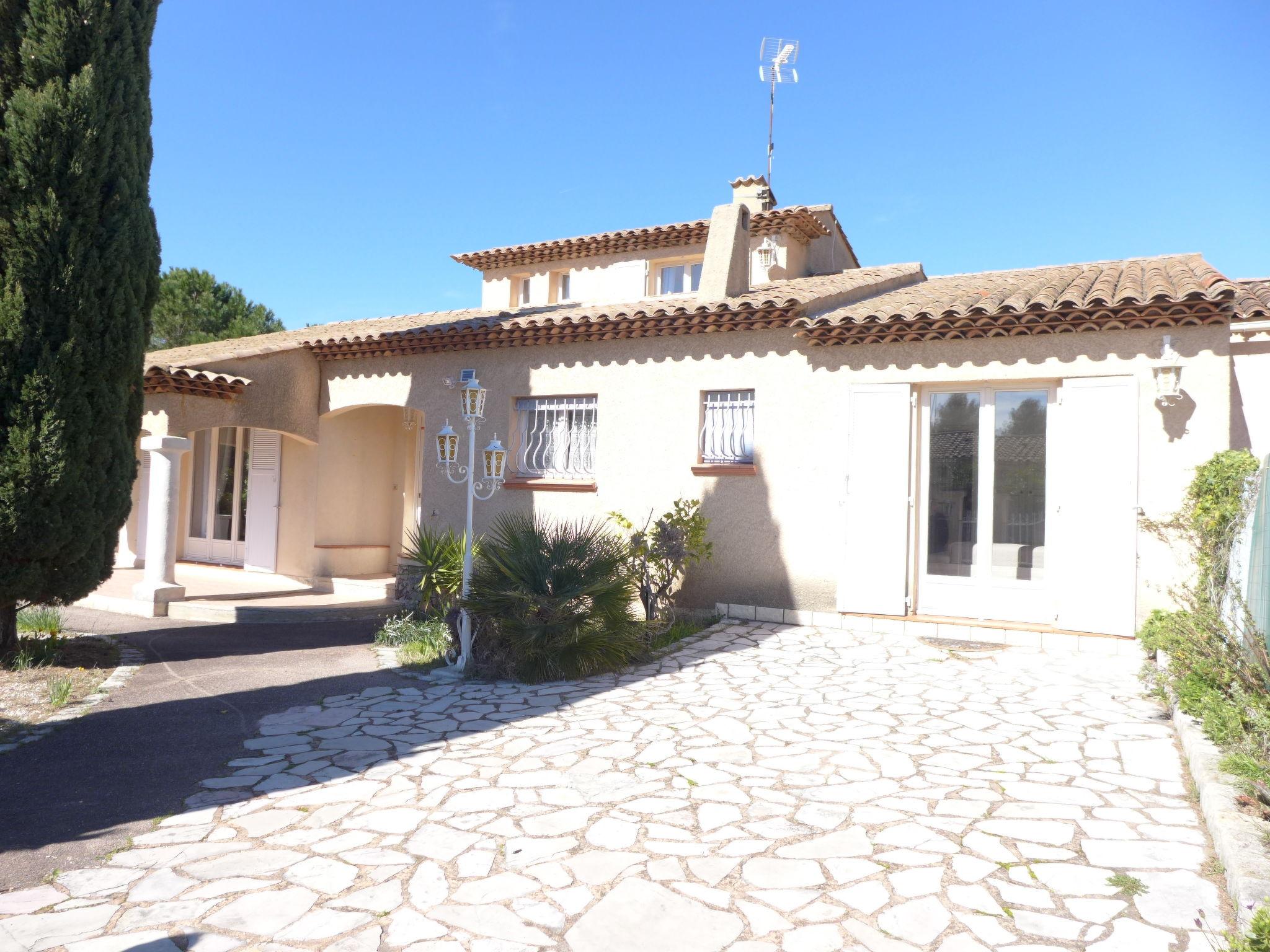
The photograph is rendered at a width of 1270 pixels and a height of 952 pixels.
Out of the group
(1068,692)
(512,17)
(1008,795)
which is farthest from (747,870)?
(512,17)

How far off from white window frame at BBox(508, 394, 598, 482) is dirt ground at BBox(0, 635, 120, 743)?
17.7 feet

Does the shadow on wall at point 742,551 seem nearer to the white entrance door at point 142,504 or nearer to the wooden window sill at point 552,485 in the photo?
the wooden window sill at point 552,485

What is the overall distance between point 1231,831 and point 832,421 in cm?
638

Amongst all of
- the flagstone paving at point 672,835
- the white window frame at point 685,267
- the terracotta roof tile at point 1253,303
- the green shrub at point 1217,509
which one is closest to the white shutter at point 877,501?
the flagstone paving at point 672,835

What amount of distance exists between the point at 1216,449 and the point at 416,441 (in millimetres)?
11827

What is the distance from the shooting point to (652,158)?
17.9 metres

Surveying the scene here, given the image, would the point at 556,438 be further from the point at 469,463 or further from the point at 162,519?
the point at 162,519

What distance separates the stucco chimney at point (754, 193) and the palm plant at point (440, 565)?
10336mm

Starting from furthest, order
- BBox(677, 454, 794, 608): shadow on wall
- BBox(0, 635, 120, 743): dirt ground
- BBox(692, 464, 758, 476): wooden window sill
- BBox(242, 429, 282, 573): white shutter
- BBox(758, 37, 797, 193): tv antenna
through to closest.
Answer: BBox(758, 37, 797, 193): tv antenna → BBox(242, 429, 282, 573): white shutter → BBox(692, 464, 758, 476): wooden window sill → BBox(677, 454, 794, 608): shadow on wall → BBox(0, 635, 120, 743): dirt ground

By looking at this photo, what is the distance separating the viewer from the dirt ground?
634 cm

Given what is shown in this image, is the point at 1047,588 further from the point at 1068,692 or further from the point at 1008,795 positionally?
the point at 1008,795

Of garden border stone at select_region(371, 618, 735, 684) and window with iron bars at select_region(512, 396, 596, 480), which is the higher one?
window with iron bars at select_region(512, 396, 596, 480)

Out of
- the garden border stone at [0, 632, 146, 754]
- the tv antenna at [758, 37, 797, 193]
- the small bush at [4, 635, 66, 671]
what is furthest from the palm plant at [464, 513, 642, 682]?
the tv antenna at [758, 37, 797, 193]

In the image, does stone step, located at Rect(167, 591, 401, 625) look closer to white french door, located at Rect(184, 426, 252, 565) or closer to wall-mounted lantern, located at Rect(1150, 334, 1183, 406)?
white french door, located at Rect(184, 426, 252, 565)
